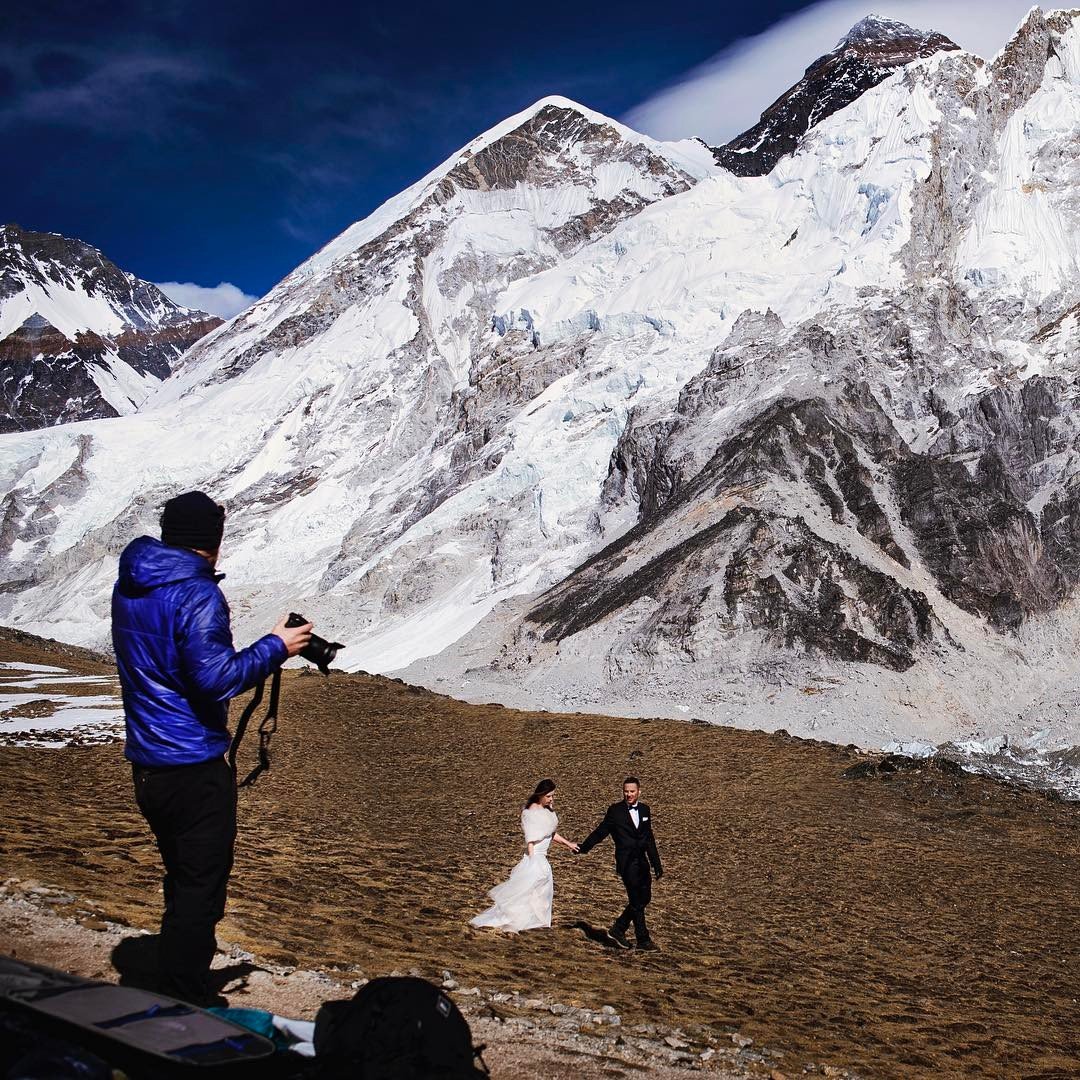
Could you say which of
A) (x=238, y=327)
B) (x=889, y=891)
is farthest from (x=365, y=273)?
(x=889, y=891)

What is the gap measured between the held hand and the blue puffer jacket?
0.05 m

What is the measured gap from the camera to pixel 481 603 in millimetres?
73875

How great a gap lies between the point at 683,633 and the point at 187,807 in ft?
149

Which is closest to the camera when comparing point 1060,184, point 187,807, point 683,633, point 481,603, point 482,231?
point 187,807

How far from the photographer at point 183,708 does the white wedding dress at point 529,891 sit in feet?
15.6

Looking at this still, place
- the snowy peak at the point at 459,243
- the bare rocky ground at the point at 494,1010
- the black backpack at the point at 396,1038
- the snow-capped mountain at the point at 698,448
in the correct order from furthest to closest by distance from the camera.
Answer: the snowy peak at the point at 459,243
the snow-capped mountain at the point at 698,448
the bare rocky ground at the point at 494,1010
the black backpack at the point at 396,1038

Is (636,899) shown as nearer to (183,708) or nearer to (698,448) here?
(183,708)

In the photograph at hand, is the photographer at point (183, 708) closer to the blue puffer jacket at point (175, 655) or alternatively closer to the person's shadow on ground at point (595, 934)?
the blue puffer jacket at point (175, 655)

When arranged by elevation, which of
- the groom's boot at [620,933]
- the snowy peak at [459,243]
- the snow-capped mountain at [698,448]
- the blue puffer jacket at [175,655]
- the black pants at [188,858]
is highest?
A: the snowy peak at [459,243]

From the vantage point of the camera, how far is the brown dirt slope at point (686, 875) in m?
7.39

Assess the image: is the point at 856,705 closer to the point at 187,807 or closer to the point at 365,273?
the point at 187,807

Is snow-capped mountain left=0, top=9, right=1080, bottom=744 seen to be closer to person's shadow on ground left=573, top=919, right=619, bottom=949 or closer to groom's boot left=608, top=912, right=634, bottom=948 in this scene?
person's shadow on ground left=573, top=919, right=619, bottom=949

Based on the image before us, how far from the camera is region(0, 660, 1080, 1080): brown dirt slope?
7395 mm

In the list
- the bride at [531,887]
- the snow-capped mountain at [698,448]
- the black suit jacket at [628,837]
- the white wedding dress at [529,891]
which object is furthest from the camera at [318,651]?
the snow-capped mountain at [698,448]
